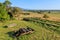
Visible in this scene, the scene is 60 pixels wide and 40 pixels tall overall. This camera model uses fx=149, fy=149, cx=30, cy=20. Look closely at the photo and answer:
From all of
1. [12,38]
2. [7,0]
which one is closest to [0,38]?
[12,38]

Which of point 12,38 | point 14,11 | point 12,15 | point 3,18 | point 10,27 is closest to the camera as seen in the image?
point 12,38

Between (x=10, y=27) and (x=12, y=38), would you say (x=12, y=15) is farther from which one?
(x=12, y=38)

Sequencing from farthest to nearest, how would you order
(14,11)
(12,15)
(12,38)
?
(14,11) → (12,15) → (12,38)

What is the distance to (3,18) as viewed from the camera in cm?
3694

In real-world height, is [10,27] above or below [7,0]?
below

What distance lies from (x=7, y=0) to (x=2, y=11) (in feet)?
39.1

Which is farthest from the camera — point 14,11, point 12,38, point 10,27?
point 14,11

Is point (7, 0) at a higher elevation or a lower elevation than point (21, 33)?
higher

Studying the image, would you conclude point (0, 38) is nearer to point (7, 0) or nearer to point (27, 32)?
point (27, 32)

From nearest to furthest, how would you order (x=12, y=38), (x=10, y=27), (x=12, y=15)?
(x=12, y=38) < (x=10, y=27) < (x=12, y=15)

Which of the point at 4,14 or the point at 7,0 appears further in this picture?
the point at 7,0

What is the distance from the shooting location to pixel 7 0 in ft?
158

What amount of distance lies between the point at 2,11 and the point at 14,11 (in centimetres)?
927

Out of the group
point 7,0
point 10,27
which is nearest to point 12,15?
point 7,0
